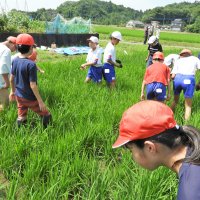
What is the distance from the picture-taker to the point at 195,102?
18.9ft

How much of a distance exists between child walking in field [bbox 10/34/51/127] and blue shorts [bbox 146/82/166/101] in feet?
6.04

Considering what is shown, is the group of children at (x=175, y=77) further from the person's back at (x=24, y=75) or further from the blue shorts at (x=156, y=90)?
the person's back at (x=24, y=75)

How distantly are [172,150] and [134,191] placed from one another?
39.3 inches

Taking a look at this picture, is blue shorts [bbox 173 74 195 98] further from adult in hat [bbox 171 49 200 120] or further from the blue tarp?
the blue tarp

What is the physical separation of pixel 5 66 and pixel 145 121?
3.18m

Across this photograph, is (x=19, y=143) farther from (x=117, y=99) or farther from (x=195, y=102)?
(x=195, y=102)

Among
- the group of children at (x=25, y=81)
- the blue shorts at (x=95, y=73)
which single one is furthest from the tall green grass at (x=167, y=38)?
the group of children at (x=25, y=81)

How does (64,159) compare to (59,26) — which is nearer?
(64,159)

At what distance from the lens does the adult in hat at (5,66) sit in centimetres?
419

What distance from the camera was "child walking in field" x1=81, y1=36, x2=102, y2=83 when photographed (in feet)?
19.4

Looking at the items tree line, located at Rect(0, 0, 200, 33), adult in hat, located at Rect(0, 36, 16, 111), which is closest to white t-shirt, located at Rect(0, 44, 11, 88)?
adult in hat, located at Rect(0, 36, 16, 111)

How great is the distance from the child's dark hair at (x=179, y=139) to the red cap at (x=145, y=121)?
0.02m

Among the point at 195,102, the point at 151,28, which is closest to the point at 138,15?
the point at 151,28

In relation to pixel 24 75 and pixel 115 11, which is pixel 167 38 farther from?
pixel 115 11
